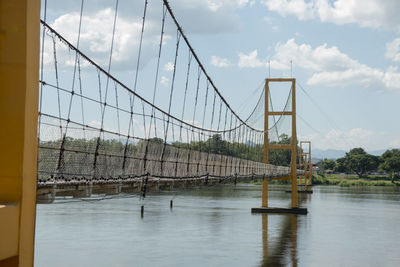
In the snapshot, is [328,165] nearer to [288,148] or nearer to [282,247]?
[288,148]

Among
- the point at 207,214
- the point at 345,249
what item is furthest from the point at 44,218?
the point at 345,249

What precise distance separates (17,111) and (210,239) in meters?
19.7

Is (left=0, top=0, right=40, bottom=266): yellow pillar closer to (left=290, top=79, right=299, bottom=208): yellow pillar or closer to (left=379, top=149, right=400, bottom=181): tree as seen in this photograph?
(left=290, top=79, right=299, bottom=208): yellow pillar

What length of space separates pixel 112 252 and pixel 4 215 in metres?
15.5

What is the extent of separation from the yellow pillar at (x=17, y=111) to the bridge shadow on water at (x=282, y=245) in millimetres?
A: 13992

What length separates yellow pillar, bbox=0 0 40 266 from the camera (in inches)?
186

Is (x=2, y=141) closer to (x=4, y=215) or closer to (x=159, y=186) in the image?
(x=4, y=215)

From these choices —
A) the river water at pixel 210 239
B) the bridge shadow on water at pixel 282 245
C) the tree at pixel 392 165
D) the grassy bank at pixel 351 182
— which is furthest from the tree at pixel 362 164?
the bridge shadow on water at pixel 282 245

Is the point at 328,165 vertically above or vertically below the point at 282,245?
above

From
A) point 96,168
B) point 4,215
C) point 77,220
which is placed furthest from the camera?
point 77,220

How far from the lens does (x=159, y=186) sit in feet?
39.5

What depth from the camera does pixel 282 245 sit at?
23.0 m

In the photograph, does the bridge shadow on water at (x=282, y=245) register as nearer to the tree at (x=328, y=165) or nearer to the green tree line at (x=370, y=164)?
the green tree line at (x=370, y=164)

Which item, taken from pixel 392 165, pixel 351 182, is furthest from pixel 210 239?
pixel 392 165
